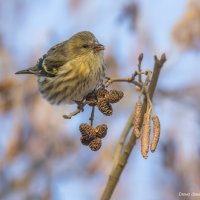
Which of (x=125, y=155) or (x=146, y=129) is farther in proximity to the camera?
(x=125, y=155)

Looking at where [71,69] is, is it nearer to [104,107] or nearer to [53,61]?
[53,61]

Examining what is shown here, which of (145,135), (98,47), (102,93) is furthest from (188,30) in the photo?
(145,135)

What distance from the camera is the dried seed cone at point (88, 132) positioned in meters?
2.27

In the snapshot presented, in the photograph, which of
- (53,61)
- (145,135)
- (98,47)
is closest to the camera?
(145,135)

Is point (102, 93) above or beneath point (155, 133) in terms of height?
above

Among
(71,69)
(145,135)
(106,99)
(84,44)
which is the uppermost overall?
(84,44)

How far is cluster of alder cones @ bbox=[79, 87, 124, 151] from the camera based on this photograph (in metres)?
2.27

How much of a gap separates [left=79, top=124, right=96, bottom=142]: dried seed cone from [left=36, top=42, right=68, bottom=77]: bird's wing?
1.42 metres

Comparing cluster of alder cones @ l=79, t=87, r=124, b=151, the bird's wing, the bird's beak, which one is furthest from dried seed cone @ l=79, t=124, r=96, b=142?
the bird's wing

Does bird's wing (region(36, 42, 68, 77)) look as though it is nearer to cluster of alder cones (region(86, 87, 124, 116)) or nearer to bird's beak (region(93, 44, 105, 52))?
bird's beak (region(93, 44, 105, 52))

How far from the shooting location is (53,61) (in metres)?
3.70

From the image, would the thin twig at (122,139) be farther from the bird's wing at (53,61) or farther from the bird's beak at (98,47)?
the bird's wing at (53,61)

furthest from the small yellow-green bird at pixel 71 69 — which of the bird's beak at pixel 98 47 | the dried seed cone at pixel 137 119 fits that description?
the dried seed cone at pixel 137 119

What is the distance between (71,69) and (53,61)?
0.19 meters
